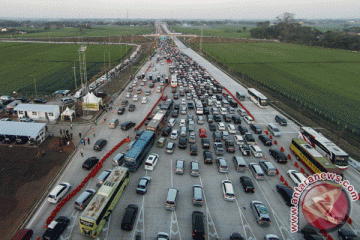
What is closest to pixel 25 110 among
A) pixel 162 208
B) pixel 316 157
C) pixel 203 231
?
pixel 162 208

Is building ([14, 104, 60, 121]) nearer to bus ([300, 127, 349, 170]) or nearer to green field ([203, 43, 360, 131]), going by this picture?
bus ([300, 127, 349, 170])

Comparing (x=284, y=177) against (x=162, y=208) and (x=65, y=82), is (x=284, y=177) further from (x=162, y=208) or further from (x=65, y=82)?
(x=65, y=82)

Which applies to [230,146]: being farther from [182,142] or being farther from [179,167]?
[179,167]

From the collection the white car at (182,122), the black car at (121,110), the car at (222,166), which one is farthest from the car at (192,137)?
the black car at (121,110)

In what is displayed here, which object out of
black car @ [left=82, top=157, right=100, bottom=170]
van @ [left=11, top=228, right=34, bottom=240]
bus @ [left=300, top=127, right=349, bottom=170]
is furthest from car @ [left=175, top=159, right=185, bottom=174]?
bus @ [left=300, top=127, right=349, bottom=170]

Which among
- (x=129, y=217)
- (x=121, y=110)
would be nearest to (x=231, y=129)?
(x=121, y=110)

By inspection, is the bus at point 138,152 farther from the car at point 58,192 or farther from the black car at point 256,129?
the black car at point 256,129
